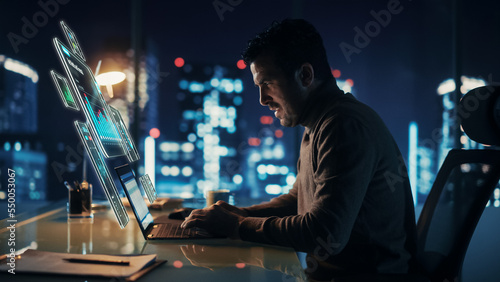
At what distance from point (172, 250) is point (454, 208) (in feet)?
2.88

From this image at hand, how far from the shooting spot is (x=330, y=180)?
912mm

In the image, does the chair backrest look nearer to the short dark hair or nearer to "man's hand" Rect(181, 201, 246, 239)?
the short dark hair

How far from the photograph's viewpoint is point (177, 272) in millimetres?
801

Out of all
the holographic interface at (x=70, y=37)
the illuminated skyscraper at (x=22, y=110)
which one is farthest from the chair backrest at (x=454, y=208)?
the illuminated skyscraper at (x=22, y=110)

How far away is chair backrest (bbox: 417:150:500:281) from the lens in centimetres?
105

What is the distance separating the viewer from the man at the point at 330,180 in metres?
0.91

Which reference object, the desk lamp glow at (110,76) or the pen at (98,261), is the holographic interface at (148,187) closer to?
the desk lamp glow at (110,76)

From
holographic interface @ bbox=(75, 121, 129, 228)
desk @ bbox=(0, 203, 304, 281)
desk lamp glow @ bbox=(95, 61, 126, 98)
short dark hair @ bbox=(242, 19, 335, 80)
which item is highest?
desk lamp glow @ bbox=(95, 61, 126, 98)

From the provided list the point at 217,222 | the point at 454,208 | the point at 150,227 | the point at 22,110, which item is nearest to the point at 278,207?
the point at 217,222

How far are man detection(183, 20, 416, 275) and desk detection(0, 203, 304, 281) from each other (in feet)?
0.20

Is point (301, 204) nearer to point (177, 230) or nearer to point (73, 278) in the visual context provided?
point (177, 230)

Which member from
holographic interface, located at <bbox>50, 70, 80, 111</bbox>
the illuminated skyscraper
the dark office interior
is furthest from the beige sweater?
the illuminated skyscraper

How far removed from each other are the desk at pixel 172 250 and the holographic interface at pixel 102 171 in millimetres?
99

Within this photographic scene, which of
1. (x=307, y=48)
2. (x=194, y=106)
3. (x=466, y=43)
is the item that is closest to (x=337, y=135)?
(x=307, y=48)
